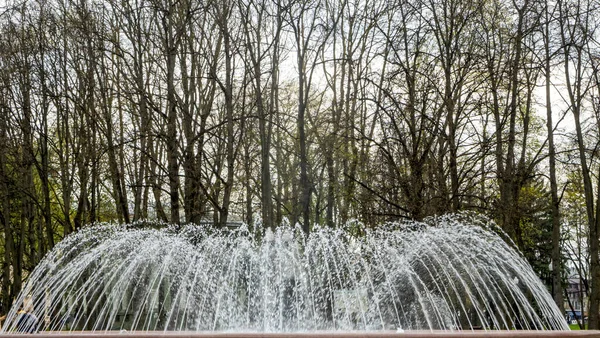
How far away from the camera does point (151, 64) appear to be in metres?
23.3

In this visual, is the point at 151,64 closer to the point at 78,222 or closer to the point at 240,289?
the point at 78,222

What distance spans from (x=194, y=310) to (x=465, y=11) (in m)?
9.96

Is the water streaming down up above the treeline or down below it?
below

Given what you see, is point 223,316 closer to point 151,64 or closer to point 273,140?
point 151,64

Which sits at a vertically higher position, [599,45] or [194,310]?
[599,45]

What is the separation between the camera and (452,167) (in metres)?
16.0

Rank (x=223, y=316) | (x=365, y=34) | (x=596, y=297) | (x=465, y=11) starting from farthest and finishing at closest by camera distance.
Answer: (x=365, y=34) → (x=465, y=11) → (x=596, y=297) → (x=223, y=316)

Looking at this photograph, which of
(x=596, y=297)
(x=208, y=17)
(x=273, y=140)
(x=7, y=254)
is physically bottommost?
(x=596, y=297)

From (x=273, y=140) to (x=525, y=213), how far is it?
52.0ft

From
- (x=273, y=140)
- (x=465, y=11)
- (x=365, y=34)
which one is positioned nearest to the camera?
(x=465, y=11)

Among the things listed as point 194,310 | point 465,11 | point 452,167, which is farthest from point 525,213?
point 194,310

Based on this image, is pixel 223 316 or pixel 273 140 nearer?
pixel 223 316

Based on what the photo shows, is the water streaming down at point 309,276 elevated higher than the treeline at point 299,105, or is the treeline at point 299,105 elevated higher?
the treeline at point 299,105

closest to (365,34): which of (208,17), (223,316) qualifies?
(208,17)
